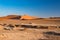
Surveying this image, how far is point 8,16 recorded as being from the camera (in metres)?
31.9

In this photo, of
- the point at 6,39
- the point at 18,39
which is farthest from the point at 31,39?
the point at 6,39

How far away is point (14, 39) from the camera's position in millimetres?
8953

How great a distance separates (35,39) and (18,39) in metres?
1.08

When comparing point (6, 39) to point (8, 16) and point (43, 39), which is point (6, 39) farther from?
point (8, 16)

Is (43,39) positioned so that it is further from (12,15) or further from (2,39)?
(12,15)

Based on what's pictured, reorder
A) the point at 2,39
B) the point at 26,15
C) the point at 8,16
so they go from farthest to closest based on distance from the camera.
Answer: the point at 8,16 → the point at 26,15 → the point at 2,39

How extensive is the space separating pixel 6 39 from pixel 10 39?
248 mm

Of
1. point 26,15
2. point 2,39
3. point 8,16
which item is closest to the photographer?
point 2,39

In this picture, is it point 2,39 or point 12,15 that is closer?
point 2,39

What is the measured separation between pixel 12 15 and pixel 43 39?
22.7 metres

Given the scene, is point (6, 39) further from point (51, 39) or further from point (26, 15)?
point (26, 15)

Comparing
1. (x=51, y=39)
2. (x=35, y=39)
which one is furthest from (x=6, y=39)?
(x=51, y=39)

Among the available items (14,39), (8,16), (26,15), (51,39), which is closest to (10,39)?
(14,39)

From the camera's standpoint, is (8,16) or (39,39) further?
(8,16)
